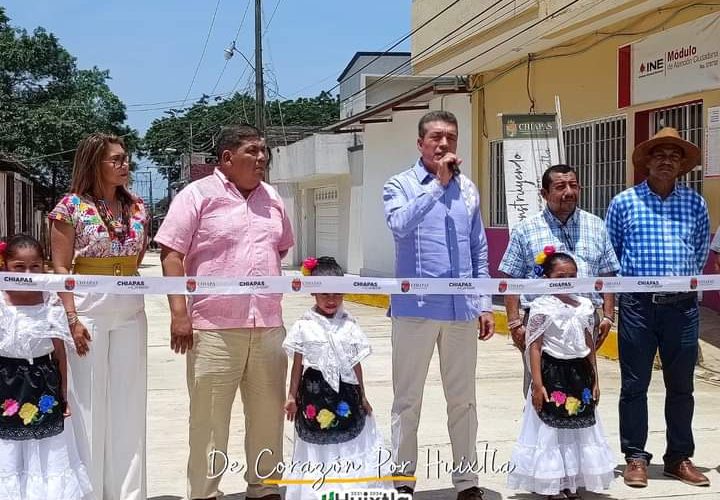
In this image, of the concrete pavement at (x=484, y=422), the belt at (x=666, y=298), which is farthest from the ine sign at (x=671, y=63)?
the belt at (x=666, y=298)

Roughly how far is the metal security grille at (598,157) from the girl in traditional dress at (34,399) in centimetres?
982

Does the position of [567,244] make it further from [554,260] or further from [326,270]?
[326,270]

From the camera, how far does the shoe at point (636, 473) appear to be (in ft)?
16.6

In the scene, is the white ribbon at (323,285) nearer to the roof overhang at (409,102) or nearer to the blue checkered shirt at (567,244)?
the blue checkered shirt at (567,244)

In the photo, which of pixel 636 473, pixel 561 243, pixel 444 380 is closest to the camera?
pixel 444 380

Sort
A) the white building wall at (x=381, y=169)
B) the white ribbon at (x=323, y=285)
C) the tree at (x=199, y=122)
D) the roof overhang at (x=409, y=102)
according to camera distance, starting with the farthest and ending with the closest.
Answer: the tree at (x=199, y=122) → the white building wall at (x=381, y=169) → the roof overhang at (x=409, y=102) → the white ribbon at (x=323, y=285)

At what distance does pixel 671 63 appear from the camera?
36.5 ft

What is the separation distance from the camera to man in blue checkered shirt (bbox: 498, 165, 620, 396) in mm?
4965

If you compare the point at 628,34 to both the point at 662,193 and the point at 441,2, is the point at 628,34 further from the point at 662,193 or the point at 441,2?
the point at 662,193

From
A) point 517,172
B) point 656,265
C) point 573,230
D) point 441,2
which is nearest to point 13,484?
point 573,230

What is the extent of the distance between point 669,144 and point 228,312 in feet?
8.90

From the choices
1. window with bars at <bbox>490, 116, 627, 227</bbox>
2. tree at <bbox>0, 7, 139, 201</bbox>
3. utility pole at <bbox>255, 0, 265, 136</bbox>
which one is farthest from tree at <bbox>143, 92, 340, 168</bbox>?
window with bars at <bbox>490, 116, 627, 227</bbox>

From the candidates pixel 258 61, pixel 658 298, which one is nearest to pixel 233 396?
pixel 658 298

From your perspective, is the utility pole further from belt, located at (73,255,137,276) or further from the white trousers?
the white trousers
